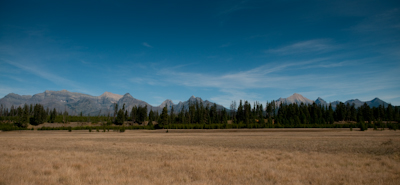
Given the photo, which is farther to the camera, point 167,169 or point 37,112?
point 37,112

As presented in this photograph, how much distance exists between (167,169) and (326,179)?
886 cm

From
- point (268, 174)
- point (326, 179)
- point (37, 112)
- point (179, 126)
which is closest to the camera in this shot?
point (326, 179)

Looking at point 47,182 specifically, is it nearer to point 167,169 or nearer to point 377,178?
point 167,169

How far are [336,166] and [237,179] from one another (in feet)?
24.8

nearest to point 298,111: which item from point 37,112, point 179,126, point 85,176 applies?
point 179,126

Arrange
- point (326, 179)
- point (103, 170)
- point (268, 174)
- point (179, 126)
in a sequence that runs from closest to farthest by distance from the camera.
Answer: point (326, 179), point (268, 174), point (103, 170), point (179, 126)

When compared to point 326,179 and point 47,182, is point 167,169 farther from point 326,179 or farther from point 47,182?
point 326,179

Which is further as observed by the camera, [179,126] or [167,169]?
[179,126]

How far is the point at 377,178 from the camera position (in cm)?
1070

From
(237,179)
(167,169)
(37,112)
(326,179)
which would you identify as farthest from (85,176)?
(37,112)

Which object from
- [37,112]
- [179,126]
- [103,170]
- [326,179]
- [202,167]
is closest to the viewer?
[326,179]

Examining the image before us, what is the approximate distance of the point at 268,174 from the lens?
453 inches

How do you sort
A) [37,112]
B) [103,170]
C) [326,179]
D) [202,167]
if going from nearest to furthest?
[326,179], [103,170], [202,167], [37,112]

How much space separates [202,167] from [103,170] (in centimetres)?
604
